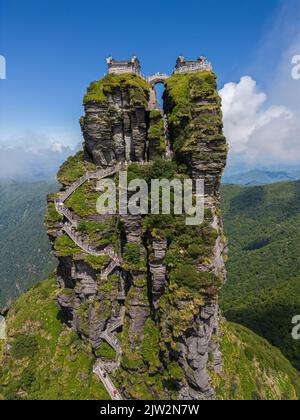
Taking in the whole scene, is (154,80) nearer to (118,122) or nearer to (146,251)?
(118,122)

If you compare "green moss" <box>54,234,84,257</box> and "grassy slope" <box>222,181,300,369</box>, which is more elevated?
"green moss" <box>54,234,84,257</box>

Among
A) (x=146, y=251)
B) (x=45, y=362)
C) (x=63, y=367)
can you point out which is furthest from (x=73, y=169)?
(x=45, y=362)

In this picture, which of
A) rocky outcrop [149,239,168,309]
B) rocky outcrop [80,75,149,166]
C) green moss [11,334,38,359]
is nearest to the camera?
rocky outcrop [149,239,168,309]

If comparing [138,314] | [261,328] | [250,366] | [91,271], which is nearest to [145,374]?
[138,314]

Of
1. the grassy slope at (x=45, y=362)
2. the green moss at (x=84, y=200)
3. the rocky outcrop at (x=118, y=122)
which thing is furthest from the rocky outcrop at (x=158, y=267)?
the grassy slope at (x=45, y=362)

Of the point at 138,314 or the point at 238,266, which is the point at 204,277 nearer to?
the point at 138,314

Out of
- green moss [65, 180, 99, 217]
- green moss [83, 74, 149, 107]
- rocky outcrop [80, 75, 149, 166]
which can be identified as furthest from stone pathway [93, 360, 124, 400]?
green moss [83, 74, 149, 107]

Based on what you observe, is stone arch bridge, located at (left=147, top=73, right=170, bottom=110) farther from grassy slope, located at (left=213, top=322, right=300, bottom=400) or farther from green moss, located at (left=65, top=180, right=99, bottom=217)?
grassy slope, located at (left=213, top=322, right=300, bottom=400)

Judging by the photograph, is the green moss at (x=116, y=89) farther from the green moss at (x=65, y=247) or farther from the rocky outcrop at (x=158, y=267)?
the rocky outcrop at (x=158, y=267)
